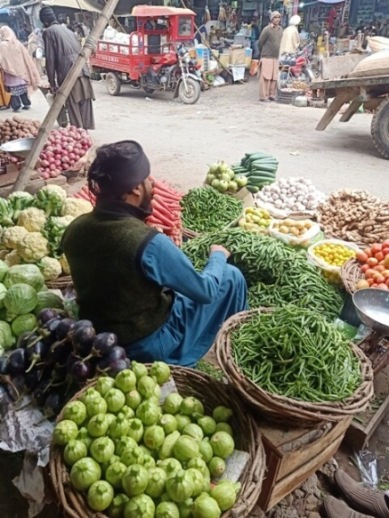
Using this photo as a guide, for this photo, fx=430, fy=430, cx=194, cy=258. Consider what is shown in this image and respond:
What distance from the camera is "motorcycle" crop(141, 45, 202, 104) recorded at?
39.4 ft

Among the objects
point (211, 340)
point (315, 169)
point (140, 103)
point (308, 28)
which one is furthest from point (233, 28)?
point (211, 340)

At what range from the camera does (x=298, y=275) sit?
3.14 m

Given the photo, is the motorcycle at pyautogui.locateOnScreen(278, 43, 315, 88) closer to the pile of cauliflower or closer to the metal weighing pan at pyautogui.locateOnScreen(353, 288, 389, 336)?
the pile of cauliflower

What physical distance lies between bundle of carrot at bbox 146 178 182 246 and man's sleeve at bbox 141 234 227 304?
1426mm

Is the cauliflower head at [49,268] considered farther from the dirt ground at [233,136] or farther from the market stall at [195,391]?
the dirt ground at [233,136]

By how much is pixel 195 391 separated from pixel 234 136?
771cm

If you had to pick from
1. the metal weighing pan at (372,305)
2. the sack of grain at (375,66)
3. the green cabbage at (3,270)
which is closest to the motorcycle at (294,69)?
the sack of grain at (375,66)

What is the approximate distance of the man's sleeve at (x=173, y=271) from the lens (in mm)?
1924

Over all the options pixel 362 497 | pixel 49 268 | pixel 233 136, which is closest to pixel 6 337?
pixel 49 268

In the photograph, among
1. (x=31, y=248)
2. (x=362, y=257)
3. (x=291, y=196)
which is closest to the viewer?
(x=31, y=248)

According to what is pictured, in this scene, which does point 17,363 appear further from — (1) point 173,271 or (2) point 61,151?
(2) point 61,151

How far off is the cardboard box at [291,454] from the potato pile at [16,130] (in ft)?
18.1

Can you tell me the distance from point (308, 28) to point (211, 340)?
18.5 m

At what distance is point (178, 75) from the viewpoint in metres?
12.3
